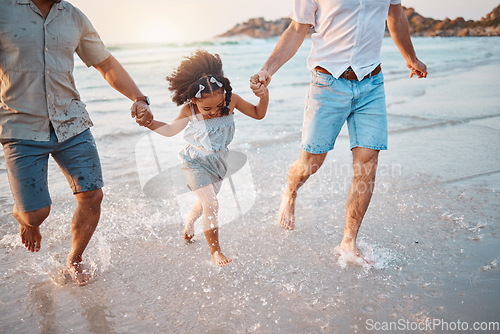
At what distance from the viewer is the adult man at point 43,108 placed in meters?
2.43

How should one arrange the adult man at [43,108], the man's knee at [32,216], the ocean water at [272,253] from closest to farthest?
the adult man at [43,108], the ocean water at [272,253], the man's knee at [32,216]

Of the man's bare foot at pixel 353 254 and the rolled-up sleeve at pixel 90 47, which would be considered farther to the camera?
the man's bare foot at pixel 353 254

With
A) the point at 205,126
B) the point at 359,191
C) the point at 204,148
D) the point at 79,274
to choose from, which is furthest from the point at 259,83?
the point at 79,274

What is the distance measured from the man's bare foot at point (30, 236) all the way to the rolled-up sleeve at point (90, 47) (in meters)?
1.19

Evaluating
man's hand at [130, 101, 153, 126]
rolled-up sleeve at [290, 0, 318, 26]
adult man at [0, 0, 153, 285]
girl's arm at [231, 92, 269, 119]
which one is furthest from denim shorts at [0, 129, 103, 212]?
rolled-up sleeve at [290, 0, 318, 26]

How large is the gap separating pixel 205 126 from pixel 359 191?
3.99ft

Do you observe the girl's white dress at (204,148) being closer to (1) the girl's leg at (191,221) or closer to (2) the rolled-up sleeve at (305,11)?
(1) the girl's leg at (191,221)

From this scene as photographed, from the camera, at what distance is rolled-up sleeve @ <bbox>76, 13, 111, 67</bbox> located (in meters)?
2.76

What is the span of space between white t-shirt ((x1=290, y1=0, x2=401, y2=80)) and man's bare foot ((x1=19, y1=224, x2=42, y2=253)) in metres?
2.27

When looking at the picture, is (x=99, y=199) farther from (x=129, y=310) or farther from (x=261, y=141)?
(x=261, y=141)

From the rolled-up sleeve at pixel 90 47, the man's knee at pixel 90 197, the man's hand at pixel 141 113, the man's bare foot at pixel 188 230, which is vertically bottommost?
the man's bare foot at pixel 188 230

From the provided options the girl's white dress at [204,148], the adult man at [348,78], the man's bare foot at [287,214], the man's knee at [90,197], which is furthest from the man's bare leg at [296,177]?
the man's knee at [90,197]

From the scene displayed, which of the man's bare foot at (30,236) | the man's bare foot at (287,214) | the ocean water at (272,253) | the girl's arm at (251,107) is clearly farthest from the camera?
the man's bare foot at (287,214)

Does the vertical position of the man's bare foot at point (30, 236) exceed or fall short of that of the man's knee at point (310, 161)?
it falls short
